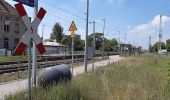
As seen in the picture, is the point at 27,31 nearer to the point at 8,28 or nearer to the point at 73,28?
the point at 73,28

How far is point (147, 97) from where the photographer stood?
39.8 feet

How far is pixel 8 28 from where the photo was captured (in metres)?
70.4

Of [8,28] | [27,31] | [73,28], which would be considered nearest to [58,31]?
[8,28]

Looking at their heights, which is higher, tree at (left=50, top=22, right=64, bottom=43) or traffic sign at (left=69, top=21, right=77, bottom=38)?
tree at (left=50, top=22, right=64, bottom=43)

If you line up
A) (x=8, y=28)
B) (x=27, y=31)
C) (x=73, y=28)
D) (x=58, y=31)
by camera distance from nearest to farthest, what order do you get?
(x=27, y=31) < (x=73, y=28) < (x=8, y=28) < (x=58, y=31)

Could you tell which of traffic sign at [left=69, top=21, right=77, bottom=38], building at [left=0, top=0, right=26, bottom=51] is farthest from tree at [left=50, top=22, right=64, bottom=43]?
traffic sign at [left=69, top=21, right=77, bottom=38]

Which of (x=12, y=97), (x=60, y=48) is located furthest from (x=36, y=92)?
(x=60, y=48)

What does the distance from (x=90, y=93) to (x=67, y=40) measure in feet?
347

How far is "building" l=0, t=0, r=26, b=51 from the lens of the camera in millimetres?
66625

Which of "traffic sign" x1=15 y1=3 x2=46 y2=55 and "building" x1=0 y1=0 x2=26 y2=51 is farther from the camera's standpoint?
"building" x1=0 y1=0 x2=26 y2=51

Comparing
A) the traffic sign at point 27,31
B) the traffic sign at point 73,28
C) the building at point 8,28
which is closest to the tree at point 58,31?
the building at point 8,28

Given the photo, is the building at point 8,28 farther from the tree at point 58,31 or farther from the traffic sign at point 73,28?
the traffic sign at point 73,28

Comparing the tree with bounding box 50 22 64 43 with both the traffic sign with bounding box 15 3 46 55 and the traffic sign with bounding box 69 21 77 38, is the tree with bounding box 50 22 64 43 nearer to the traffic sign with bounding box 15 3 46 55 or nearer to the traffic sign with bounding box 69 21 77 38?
the traffic sign with bounding box 69 21 77 38

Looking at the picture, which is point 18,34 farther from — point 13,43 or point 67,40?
point 67,40
